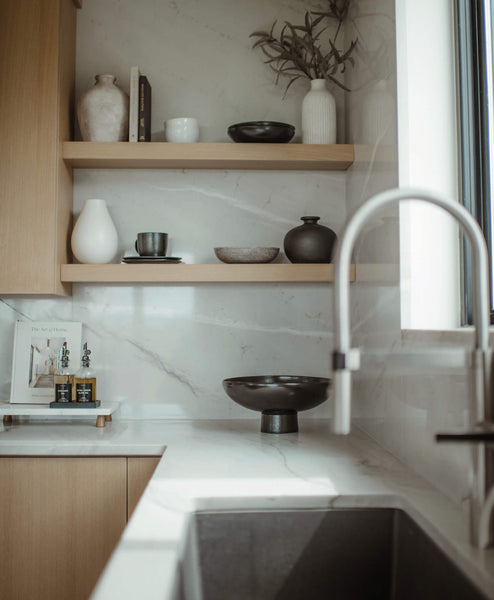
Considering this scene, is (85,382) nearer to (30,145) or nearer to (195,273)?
(195,273)

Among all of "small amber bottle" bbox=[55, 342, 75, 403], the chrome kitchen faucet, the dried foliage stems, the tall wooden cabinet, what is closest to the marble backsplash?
"small amber bottle" bbox=[55, 342, 75, 403]

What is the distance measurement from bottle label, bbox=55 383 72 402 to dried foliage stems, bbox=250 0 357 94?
51.3 inches

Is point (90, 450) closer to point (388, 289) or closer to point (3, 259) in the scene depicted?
point (3, 259)

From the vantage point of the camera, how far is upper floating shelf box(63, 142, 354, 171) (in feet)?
6.91

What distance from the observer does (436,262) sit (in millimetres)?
A: 1533

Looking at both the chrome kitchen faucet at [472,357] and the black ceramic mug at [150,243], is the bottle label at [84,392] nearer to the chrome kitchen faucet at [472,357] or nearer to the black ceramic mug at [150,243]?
the black ceramic mug at [150,243]

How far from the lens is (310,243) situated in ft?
6.87

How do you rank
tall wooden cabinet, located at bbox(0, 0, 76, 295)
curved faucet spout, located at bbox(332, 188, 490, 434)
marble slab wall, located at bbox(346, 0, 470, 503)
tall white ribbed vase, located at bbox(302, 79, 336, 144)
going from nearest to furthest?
curved faucet spout, located at bbox(332, 188, 490, 434) → marble slab wall, located at bbox(346, 0, 470, 503) → tall wooden cabinet, located at bbox(0, 0, 76, 295) → tall white ribbed vase, located at bbox(302, 79, 336, 144)

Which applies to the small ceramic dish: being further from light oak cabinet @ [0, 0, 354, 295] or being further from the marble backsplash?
the marble backsplash

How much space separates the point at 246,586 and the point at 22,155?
4.95ft

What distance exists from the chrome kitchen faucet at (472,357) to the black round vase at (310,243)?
1.18 meters

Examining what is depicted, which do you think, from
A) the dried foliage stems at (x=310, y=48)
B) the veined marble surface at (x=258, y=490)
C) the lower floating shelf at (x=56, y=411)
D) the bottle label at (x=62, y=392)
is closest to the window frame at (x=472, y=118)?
the veined marble surface at (x=258, y=490)

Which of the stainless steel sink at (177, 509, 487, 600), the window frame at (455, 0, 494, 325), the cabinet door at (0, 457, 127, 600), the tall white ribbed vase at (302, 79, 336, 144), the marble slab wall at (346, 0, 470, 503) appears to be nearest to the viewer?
the stainless steel sink at (177, 509, 487, 600)

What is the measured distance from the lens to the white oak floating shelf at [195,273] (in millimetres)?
2061
